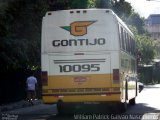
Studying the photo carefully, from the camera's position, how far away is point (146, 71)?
256ft

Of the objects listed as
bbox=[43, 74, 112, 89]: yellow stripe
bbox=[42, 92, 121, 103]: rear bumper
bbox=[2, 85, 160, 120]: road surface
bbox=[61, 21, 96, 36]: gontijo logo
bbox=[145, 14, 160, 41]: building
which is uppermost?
bbox=[145, 14, 160, 41]: building

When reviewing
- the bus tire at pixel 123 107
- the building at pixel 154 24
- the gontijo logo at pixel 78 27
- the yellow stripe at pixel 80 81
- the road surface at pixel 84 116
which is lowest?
the road surface at pixel 84 116

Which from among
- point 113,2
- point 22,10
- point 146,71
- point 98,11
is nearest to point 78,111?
point 98,11

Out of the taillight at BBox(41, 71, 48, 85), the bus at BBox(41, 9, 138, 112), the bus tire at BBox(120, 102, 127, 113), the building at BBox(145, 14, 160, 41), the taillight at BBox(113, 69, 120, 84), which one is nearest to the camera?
the taillight at BBox(113, 69, 120, 84)

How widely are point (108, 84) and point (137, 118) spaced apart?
1.59m

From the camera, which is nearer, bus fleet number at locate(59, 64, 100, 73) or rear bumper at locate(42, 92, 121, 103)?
rear bumper at locate(42, 92, 121, 103)

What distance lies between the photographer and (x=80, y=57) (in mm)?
17938

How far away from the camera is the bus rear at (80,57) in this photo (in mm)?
17609

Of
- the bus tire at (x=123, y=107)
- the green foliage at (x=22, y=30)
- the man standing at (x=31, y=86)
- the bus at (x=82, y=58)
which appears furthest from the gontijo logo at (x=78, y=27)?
the man standing at (x=31, y=86)

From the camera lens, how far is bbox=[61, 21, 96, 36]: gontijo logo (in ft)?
58.8

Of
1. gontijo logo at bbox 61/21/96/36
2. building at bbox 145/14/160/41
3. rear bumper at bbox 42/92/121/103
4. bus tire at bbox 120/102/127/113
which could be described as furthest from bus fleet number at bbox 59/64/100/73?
building at bbox 145/14/160/41

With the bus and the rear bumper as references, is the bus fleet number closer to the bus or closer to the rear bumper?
the bus

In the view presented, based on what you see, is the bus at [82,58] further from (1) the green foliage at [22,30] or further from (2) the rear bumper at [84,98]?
(1) the green foliage at [22,30]

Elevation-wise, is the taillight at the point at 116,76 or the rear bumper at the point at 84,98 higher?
the taillight at the point at 116,76
